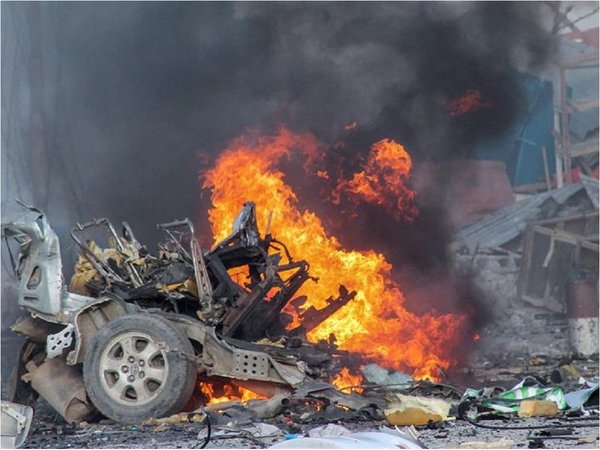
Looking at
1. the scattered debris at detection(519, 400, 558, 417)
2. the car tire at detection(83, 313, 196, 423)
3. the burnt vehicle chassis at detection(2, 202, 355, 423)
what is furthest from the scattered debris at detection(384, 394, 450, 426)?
the car tire at detection(83, 313, 196, 423)

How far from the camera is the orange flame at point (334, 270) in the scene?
1473cm

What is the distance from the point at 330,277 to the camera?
15.0 m

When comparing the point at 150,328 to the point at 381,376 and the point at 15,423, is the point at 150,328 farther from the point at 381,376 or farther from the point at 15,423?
the point at 381,376

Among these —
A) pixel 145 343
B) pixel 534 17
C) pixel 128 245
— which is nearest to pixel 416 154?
pixel 534 17

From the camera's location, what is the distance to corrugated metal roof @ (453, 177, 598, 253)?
16672 millimetres

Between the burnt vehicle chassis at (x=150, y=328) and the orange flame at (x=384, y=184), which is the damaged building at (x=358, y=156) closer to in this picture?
the orange flame at (x=384, y=184)

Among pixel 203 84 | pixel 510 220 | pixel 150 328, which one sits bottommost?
pixel 150 328

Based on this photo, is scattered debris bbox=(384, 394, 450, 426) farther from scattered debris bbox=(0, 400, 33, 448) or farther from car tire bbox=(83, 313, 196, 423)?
scattered debris bbox=(0, 400, 33, 448)

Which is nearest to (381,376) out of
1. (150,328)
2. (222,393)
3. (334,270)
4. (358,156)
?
(222,393)

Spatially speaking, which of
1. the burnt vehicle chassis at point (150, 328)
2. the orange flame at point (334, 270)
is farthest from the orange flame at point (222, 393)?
the orange flame at point (334, 270)

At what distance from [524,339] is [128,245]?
23.8ft

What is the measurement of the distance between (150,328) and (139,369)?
44 cm

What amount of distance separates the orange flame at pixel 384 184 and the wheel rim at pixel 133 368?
6774mm

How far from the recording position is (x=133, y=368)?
10.5 meters
